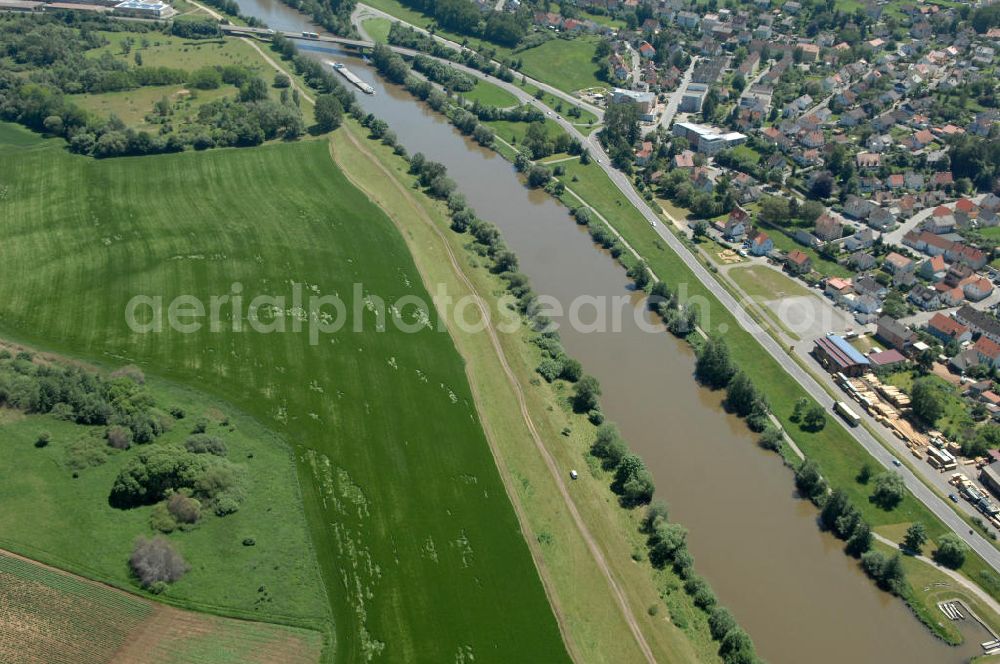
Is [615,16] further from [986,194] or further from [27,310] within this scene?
[27,310]

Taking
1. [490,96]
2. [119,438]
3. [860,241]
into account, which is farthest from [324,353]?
[490,96]

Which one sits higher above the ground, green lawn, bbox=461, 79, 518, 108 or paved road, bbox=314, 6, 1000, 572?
green lawn, bbox=461, 79, 518, 108

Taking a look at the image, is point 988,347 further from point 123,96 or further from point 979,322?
point 123,96

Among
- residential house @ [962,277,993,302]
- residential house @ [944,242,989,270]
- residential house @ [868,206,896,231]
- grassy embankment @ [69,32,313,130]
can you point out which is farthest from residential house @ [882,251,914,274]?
grassy embankment @ [69,32,313,130]

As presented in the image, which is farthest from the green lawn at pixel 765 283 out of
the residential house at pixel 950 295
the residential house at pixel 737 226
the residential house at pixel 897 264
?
the residential house at pixel 950 295

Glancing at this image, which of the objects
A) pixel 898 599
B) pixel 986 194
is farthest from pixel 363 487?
pixel 986 194

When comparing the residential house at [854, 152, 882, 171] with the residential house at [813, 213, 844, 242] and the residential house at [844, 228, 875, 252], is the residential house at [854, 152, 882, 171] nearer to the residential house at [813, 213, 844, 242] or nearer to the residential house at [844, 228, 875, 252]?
the residential house at [813, 213, 844, 242]
